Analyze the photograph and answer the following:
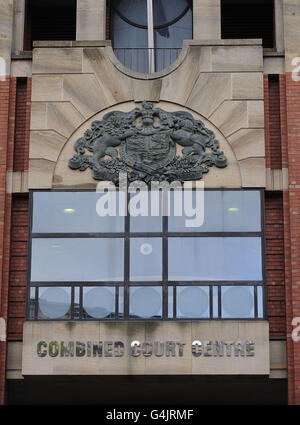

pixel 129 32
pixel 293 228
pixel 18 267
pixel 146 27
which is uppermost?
pixel 146 27

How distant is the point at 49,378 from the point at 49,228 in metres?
3.46

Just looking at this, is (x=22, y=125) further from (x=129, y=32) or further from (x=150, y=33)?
(x=129, y=32)

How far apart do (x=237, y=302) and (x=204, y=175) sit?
3.07 metres

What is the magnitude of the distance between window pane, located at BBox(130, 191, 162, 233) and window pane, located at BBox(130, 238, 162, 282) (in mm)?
283

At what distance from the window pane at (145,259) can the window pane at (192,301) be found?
2.16 ft

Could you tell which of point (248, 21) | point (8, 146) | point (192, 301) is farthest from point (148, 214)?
point (248, 21)

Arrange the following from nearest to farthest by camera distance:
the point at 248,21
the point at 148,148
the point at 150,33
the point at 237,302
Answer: the point at 237,302 < the point at 148,148 < the point at 150,33 < the point at 248,21

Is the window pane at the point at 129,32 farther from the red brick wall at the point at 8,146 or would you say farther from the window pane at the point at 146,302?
the window pane at the point at 146,302

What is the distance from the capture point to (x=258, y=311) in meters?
21.5

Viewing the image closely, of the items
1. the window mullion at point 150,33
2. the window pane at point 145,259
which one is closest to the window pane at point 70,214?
the window pane at point 145,259

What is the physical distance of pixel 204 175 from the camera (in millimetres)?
22281

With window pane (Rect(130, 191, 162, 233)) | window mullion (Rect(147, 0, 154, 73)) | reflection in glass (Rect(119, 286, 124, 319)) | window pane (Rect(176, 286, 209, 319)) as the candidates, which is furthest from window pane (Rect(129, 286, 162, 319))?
window mullion (Rect(147, 0, 154, 73))

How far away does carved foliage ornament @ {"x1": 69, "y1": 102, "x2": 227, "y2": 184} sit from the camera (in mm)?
22250

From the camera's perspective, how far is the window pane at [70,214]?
22.1 m
